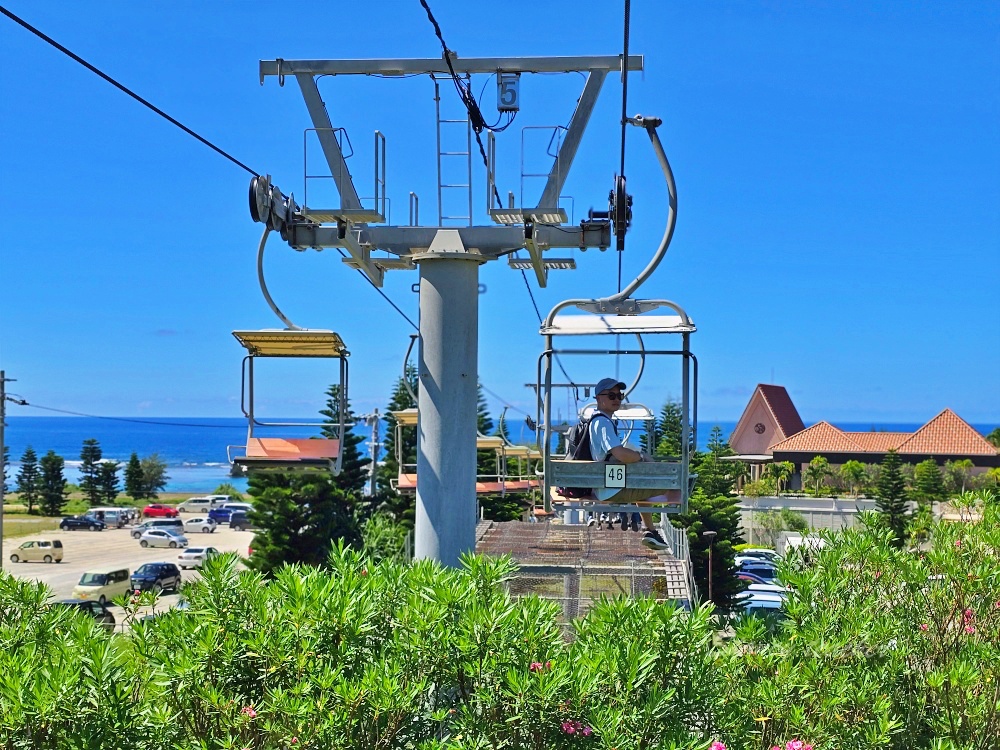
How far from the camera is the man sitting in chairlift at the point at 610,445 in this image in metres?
6.94

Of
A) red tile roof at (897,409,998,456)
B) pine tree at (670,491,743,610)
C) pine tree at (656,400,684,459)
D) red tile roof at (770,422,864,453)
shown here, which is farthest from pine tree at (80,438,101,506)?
pine tree at (656,400,684,459)

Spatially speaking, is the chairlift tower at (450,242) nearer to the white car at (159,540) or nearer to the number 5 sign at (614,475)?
the number 5 sign at (614,475)

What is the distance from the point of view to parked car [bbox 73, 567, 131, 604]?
24797mm

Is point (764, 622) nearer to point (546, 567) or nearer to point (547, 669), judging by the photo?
point (547, 669)

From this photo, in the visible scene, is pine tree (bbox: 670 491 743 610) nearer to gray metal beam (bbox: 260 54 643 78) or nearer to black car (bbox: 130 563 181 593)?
black car (bbox: 130 563 181 593)

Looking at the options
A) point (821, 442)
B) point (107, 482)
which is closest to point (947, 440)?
point (821, 442)

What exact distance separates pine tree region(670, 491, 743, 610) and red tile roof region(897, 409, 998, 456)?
26216 millimetres

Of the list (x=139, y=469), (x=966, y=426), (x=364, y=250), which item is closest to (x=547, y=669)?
(x=364, y=250)

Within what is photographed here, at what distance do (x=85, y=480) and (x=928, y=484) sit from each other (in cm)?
5239

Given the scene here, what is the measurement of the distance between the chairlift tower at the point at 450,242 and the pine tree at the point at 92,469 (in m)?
65.2

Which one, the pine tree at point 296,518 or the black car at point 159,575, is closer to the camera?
the black car at point 159,575

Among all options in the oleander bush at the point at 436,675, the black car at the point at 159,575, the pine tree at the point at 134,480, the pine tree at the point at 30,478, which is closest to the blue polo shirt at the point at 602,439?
the oleander bush at the point at 436,675

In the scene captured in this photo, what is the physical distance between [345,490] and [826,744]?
Answer: 31.5 meters

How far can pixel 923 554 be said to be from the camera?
4.86 meters
